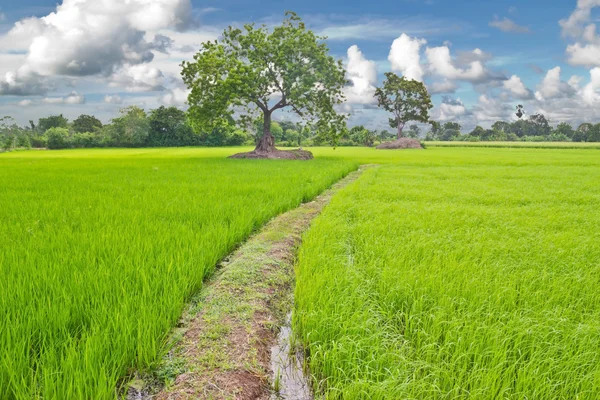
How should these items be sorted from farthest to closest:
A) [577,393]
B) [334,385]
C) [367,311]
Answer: [367,311]
[334,385]
[577,393]

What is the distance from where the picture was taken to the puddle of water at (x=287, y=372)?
216 centimetres

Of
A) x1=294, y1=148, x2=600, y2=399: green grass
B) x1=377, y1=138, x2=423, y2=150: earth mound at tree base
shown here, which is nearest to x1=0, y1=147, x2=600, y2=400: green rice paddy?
x1=294, y1=148, x2=600, y2=399: green grass

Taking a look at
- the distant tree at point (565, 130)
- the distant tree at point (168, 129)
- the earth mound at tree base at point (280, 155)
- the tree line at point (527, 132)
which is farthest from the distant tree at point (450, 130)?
the earth mound at tree base at point (280, 155)

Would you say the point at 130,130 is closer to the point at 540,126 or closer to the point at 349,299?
the point at 349,299

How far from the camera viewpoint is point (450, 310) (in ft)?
9.23

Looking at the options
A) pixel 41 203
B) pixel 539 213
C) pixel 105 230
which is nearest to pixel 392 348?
pixel 105 230

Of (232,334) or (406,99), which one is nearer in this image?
(232,334)

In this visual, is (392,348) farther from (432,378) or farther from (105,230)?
(105,230)

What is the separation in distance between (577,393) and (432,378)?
0.75 m

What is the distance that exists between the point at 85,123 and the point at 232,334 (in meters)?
80.9

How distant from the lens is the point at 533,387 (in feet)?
6.68

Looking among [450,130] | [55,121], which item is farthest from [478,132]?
[55,121]

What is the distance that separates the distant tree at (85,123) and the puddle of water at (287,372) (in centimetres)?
7735

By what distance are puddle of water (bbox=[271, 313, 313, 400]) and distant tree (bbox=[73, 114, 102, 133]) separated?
3045 inches
